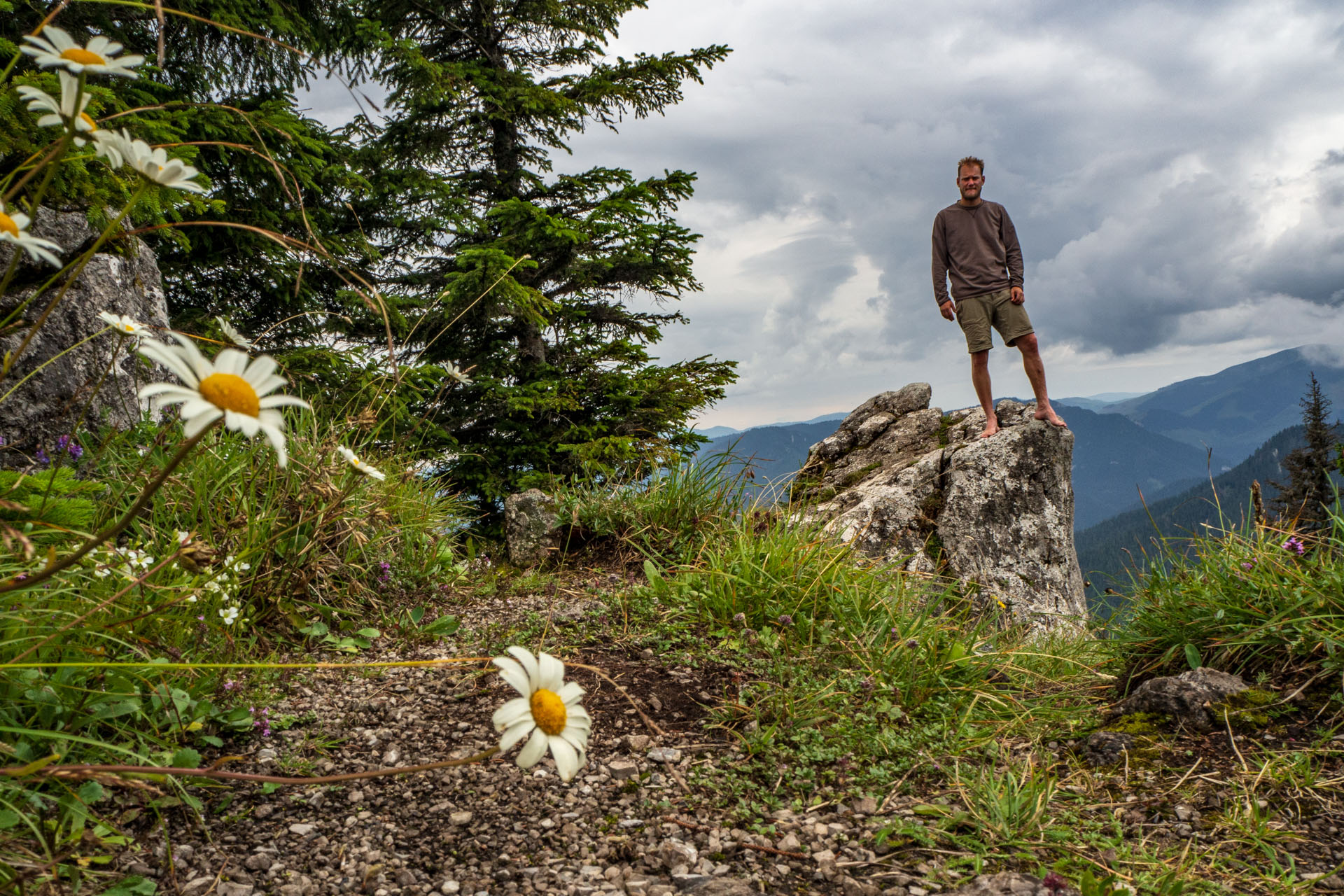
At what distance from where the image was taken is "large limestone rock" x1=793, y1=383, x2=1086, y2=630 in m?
5.92

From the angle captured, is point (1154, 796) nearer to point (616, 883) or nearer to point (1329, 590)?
point (1329, 590)

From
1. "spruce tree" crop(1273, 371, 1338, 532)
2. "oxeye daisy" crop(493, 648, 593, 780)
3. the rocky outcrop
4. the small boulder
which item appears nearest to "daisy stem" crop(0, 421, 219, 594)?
"oxeye daisy" crop(493, 648, 593, 780)

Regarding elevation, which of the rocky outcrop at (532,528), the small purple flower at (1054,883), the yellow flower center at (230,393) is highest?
the rocky outcrop at (532,528)

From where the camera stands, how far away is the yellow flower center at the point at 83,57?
3.96 feet

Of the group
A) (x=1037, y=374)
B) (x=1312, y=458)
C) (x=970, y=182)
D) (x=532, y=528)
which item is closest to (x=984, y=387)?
(x=1037, y=374)

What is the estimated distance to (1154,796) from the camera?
6.86 ft

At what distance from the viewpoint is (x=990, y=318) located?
6.25 metres

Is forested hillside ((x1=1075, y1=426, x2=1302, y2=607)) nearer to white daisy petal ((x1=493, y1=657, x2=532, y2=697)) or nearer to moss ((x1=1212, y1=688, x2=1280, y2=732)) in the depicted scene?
moss ((x1=1212, y1=688, x2=1280, y2=732))

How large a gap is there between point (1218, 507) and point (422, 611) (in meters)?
3.53

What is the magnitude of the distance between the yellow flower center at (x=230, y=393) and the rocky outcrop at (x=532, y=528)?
11.7 ft

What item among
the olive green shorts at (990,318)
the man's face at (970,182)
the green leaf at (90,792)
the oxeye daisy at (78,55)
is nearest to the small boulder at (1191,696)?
the green leaf at (90,792)

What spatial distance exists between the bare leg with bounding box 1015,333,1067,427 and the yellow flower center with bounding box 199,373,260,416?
254 inches

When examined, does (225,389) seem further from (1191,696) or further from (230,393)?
(1191,696)

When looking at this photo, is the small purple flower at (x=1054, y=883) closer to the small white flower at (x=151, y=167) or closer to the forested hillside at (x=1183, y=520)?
the forested hillside at (x=1183, y=520)
